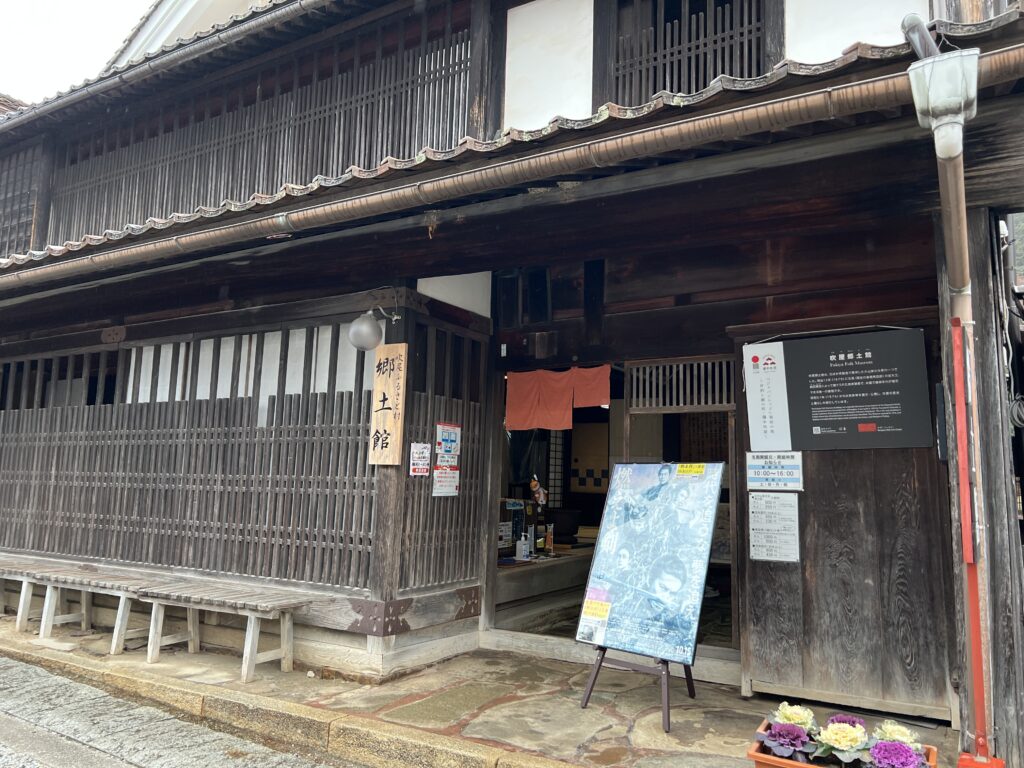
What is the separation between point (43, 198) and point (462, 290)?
264 inches

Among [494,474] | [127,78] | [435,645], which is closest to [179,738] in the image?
[435,645]

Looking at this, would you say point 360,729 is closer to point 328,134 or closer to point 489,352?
point 489,352

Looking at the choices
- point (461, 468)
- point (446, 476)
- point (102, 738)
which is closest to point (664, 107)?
point (446, 476)

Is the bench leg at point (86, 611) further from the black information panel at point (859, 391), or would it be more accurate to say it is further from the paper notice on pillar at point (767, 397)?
the black information panel at point (859, 391)

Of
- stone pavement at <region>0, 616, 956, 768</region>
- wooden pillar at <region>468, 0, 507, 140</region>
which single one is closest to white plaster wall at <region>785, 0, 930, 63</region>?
wooden pillar at <region>468, 0, 507, 140</region>

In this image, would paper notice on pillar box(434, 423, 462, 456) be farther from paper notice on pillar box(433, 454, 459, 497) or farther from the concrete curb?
the concrete curb

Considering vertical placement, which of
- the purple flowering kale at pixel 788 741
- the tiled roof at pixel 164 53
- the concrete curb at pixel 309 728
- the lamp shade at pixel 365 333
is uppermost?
the tiled roof at pixel 164 53

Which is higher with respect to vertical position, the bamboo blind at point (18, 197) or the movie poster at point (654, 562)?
the bamboo blind at point (18, 197)

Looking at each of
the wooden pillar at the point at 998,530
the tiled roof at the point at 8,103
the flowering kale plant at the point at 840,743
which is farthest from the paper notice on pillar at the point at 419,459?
the tiled roof at the point at 8,103

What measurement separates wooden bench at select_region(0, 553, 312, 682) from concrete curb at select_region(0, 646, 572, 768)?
0.44 metres

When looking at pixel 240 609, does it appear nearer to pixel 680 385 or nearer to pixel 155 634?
pixel 155 634

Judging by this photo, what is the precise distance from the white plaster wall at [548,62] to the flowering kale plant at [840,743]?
4863 millimetres

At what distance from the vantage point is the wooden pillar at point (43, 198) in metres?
9.66

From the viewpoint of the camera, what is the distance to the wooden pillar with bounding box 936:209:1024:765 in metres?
3.67
